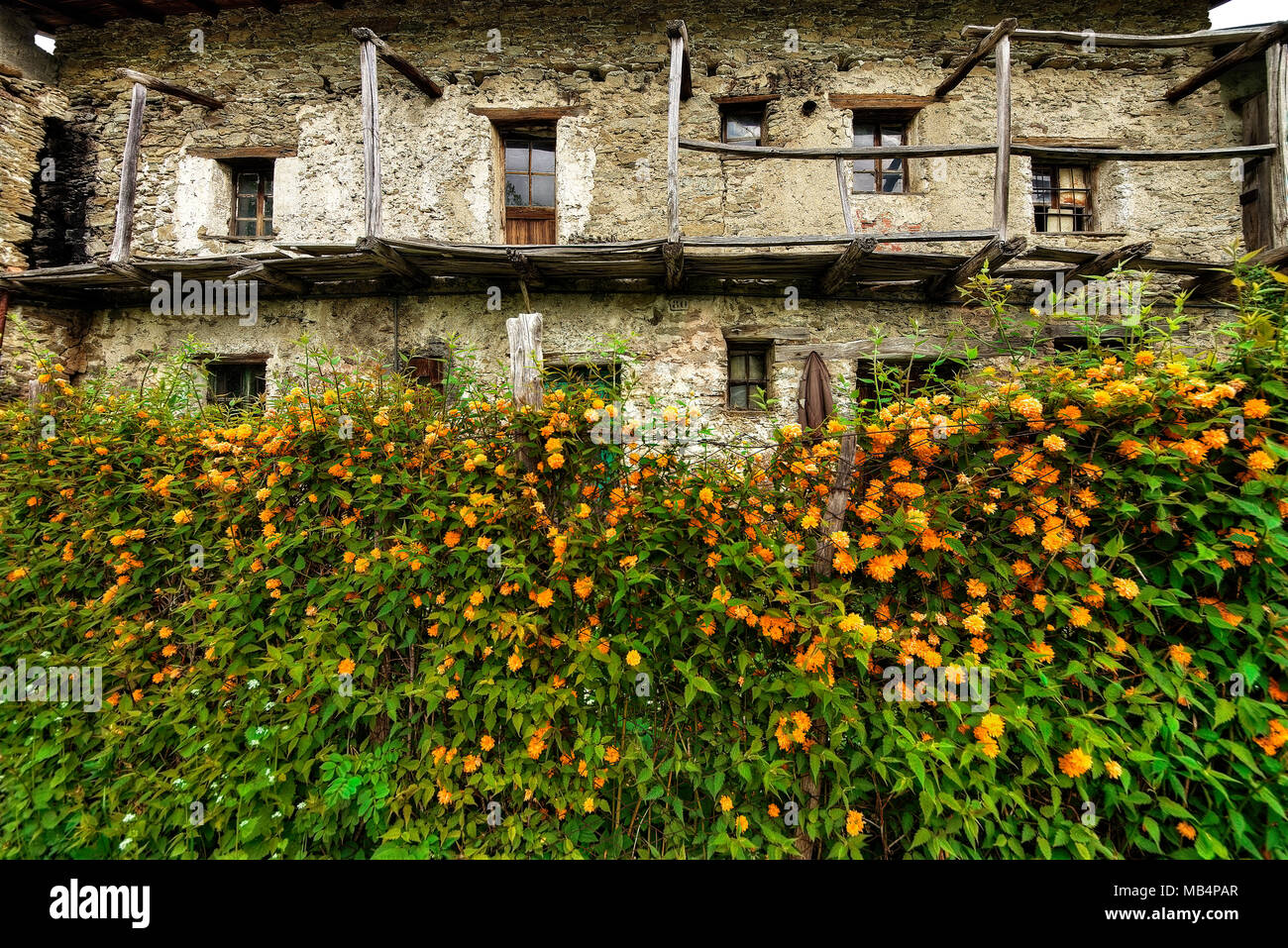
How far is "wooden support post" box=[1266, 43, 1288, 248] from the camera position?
5.96 metres

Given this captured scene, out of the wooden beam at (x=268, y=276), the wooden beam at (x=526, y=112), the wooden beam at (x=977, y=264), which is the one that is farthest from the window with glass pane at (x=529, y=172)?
the wooden beam at (x=977, y=264)

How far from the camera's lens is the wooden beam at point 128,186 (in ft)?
20.2

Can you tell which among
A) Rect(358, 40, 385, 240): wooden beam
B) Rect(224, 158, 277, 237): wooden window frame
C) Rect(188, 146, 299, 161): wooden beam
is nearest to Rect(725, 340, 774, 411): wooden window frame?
Rect(358, 40, 385, 240): wooden beam

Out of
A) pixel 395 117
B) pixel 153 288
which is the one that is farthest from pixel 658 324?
pixel 153 288

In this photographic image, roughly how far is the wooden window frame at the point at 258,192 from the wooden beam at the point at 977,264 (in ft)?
30.1

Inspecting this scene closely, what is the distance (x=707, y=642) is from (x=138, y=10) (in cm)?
1168

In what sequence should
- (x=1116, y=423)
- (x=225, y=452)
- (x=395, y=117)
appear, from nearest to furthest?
(x=1116, y=423) → (x=225, y=452) → (x=395, y=117)

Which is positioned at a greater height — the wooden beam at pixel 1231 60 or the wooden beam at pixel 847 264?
the wooden beam at pixel 1231 60

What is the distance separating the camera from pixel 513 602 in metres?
2.11

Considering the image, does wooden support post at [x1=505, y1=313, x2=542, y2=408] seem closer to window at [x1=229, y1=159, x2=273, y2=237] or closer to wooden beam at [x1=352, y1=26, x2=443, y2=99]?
wooden beam at [x1=352, y1=26, x2=443, y2=99]

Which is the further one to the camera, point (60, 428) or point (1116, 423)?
point (60, 428)

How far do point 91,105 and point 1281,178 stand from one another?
15709mm

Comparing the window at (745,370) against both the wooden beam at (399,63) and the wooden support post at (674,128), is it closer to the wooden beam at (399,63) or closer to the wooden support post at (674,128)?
the wooden support post at (674,128)

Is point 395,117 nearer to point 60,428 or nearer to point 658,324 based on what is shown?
point 658,324
